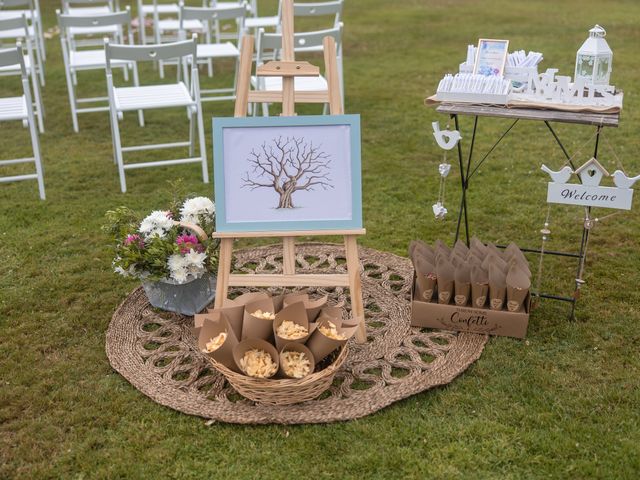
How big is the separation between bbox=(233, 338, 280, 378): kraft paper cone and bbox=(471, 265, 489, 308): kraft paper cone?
95 centimetres

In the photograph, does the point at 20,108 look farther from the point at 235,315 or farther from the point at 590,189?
the point at 590,189

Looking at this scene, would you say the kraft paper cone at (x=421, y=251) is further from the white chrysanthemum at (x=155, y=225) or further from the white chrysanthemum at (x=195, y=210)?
the white chrysanthemum at (x=155, y=225)

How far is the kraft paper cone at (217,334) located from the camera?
270 cm

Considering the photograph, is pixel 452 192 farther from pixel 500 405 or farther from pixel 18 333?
pixel 18 333

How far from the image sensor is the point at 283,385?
2633 mm

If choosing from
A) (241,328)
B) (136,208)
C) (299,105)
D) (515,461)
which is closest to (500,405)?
(515,461)

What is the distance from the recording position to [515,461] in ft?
8.14

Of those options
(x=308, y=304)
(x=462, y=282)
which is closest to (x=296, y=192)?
(x=308, y=304)

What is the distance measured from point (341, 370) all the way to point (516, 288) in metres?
0.80

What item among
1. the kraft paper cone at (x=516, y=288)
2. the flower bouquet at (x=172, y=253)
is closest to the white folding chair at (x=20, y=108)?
the flower bouquet at (x=172, y=253)

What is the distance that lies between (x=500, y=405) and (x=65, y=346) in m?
1.84

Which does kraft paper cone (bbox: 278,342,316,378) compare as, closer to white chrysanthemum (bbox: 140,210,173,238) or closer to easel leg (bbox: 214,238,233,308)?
easel leg (bbox: 214,238,233,308)

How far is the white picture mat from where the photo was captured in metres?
3.00

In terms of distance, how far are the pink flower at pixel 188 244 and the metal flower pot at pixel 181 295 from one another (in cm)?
19
